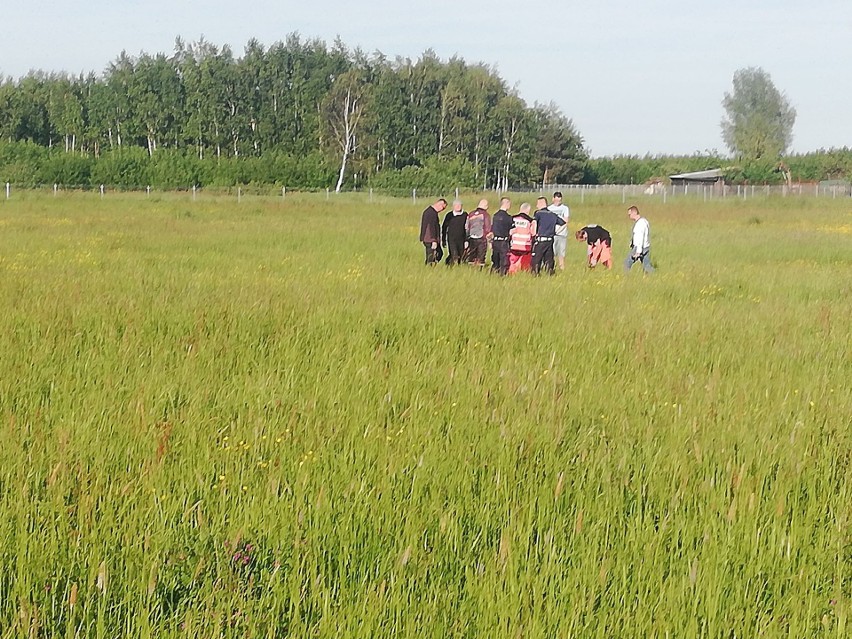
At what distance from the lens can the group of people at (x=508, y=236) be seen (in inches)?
608

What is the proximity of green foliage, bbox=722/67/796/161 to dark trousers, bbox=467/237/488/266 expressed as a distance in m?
104

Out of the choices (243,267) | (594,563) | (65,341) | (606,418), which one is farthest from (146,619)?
(243,267)

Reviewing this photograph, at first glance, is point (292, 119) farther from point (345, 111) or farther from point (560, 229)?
point (560, 229)

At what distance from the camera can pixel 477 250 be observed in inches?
638

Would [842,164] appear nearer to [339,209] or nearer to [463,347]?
[339,209]

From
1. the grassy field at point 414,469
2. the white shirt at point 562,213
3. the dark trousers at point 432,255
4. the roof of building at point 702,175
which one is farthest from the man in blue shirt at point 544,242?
the roof of building at point 702,175

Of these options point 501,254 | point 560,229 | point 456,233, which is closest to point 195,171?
point 456,233

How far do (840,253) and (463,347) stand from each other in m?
16.6

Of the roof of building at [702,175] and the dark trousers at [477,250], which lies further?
the roof of building at [702,175]

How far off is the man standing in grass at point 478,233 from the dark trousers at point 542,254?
1.02 m

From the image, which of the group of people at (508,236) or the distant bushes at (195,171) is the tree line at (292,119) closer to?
the distant bushes at (195,171)

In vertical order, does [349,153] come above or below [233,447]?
above

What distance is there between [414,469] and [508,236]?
454 inches

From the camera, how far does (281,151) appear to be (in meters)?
80.1
